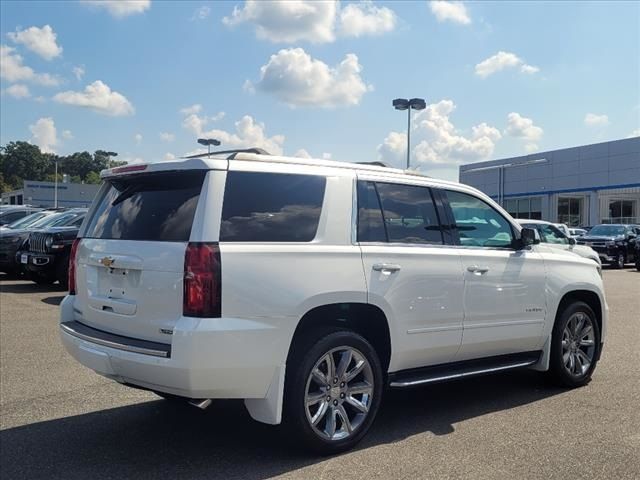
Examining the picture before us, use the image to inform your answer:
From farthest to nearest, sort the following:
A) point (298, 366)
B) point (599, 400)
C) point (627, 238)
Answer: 1. point (627, 238)
2. point (599, 400)
3. point (298, 366)

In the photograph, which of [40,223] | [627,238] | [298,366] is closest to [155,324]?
[298,366]

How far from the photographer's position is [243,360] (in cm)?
389

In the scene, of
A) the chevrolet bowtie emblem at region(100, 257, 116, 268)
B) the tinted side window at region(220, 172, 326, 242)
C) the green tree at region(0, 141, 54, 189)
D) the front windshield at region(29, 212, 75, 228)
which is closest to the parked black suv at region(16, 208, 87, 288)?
the front windshield at region(29, 212, 75, 228)

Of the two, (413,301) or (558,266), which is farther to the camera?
(558,266)

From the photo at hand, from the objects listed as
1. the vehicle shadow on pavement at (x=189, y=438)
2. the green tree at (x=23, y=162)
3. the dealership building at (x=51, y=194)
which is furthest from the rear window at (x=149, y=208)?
the green tree at (x=23, y=162)

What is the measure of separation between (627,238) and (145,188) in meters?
23.8

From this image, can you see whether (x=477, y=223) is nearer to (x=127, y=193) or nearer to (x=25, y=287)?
(x=127, y=193)

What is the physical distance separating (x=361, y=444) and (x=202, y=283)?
70.3 inches

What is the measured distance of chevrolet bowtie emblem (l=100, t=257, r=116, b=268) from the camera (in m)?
4.31

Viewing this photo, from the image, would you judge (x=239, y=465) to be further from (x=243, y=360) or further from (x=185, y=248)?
(x=185, y=248)

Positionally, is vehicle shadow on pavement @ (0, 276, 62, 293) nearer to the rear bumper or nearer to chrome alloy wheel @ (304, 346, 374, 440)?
the rear bumper

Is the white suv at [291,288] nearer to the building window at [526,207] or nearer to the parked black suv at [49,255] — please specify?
the parked black suv at [49,255]

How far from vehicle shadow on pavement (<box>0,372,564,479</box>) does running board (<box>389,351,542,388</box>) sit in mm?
380

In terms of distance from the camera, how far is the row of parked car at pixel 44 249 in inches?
512
